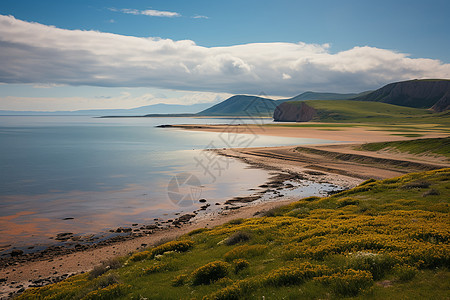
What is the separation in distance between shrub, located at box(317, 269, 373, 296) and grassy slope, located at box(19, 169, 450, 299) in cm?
3

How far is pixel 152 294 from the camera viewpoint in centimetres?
1169

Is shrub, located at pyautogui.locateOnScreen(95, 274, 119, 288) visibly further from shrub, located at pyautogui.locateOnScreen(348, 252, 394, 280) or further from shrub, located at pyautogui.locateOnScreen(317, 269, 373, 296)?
shrub, located at pyautogui.locateOnScreen(348, 252, 394, 280)

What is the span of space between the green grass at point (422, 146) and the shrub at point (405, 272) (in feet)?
190

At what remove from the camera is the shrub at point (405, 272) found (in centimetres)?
980

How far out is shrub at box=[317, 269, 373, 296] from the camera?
948cm

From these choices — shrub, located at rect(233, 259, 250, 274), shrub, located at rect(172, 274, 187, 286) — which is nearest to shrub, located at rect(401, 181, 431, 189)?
shrub, located at rect(233, 259, 250, 274)

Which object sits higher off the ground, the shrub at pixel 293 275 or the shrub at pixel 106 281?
the shrub at pixel 293 275

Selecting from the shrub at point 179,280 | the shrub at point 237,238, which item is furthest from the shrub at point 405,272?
the shrub at point 237,238

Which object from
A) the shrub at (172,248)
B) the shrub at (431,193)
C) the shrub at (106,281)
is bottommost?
Result: the shrub at (172,248)

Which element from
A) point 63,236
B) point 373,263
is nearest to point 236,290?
point 373,263

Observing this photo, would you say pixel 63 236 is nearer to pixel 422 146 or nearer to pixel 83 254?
pixel 83 254

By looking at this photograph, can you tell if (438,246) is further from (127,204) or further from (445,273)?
(127,204)

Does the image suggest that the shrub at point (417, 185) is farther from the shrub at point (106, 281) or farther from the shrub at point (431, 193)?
the shrub at point (106, 281)

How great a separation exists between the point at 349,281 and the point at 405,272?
1.84 metres
